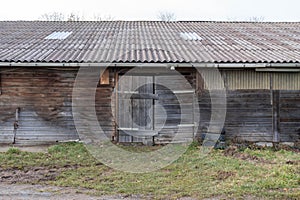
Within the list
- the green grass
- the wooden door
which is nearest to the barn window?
the wooden door

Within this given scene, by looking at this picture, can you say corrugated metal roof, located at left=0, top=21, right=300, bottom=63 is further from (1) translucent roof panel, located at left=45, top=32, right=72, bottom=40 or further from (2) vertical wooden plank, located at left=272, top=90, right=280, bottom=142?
(2) vertical wooden plank, located at left=272, top=90, right=280, bottom=142

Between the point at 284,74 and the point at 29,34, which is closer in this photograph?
the point at 284,74

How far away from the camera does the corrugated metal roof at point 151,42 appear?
29.1 ft

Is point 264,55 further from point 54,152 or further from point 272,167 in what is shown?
point 54,152

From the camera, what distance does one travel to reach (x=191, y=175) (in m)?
5.91

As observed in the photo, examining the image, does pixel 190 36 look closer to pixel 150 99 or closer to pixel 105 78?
pixel 150 99

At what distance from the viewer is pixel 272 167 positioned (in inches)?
249

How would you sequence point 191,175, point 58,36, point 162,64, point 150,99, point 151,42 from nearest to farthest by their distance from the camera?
point 191,175
point 162,64
point 150,99
point 151,42
point 58,36

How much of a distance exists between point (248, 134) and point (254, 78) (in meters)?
1.44

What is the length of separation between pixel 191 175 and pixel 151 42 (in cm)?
581

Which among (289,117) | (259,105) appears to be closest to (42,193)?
(259,105)

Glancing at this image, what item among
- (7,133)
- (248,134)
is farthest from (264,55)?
(7,133)

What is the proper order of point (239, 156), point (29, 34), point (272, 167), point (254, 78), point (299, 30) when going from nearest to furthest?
point (272, 167) → point (239, 156) → point (254, 78) → point (29, 34) → point (299, 30)

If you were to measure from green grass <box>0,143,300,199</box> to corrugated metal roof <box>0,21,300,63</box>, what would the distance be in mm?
2436
